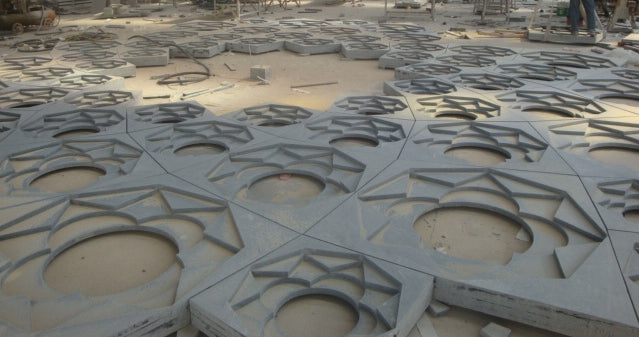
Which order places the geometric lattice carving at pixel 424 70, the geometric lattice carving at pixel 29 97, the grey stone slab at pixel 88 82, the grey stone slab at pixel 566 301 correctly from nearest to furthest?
the grey stone slab at pixel 566 301
the geometric lattice carving at pixel 29 97
the grey stone slab at pixel 88 82
the geometric lattice carving at pixel 424 70

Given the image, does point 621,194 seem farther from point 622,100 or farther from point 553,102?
point 622,100

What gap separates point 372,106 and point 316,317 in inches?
157

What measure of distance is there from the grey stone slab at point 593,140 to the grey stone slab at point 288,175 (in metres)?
1.84

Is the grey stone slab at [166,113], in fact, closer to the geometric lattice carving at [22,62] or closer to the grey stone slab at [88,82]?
the grey stone slab at [88,82]

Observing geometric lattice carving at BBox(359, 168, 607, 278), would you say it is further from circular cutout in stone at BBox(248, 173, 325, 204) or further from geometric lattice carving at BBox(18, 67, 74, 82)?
geometric lattice carving at BBox(18, 67, 74, 82)

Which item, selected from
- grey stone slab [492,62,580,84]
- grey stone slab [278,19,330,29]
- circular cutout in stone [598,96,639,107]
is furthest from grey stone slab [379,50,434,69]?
grey stone slab [278,19,330,29]

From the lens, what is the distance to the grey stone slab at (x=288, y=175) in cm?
353

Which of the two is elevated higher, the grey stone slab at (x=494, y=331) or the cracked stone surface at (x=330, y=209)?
the cracked stone surface at (x=330, y=209)

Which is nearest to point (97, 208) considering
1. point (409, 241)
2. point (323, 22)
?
point (409, 241)

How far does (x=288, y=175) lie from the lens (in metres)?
4.41

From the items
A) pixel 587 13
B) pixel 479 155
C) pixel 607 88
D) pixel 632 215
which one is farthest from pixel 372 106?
pixel 587 13

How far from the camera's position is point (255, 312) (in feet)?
8.49

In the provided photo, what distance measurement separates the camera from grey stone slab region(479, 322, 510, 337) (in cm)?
257

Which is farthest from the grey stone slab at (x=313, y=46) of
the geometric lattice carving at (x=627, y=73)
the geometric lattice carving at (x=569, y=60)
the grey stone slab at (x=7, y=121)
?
the grey stone slab at (x=7, y=121)
